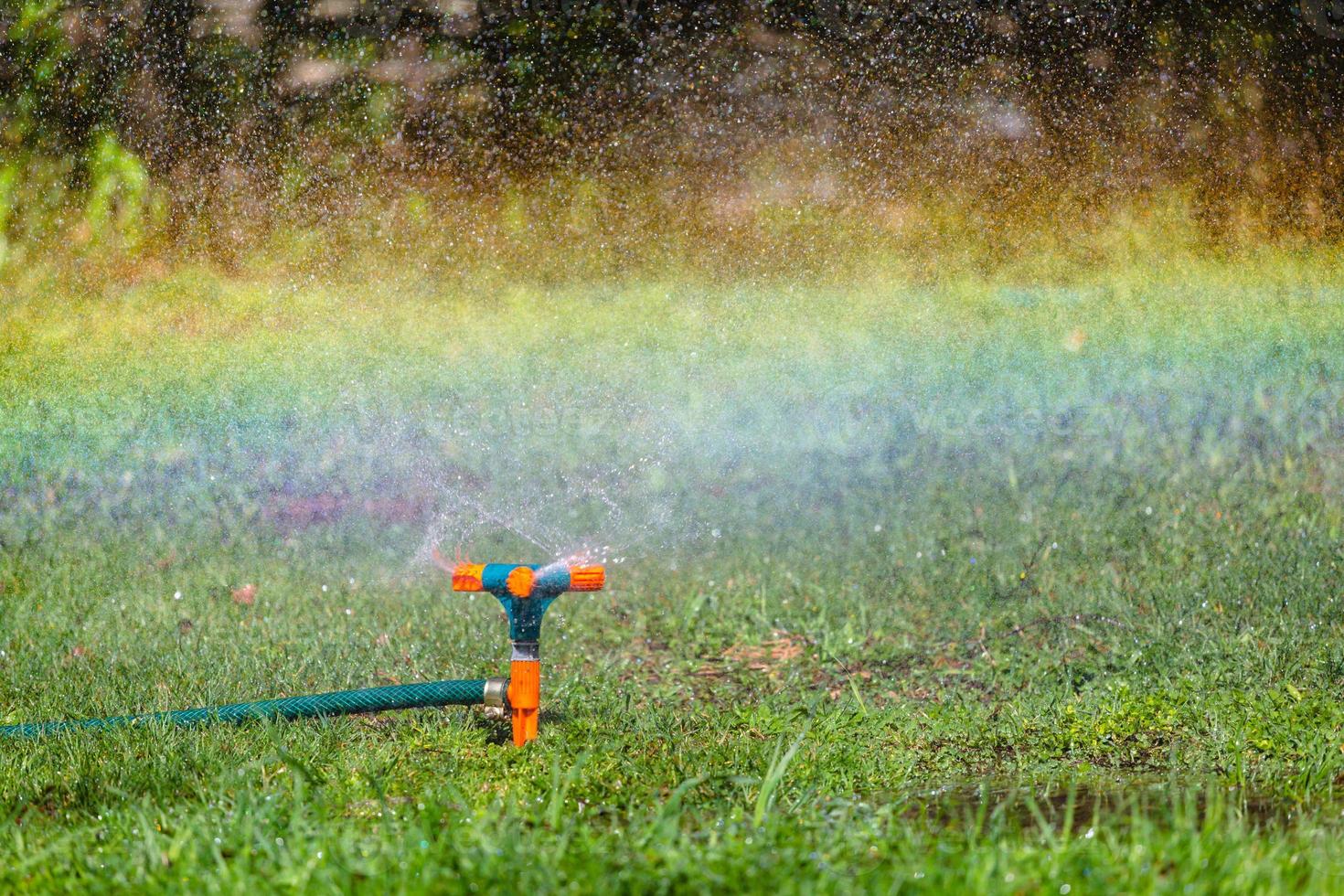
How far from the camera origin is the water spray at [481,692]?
280 centimetres

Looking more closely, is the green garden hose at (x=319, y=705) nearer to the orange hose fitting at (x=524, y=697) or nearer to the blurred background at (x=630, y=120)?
the orange hose fitting at (x=524, y=697)

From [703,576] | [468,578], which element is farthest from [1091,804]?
[703,576]

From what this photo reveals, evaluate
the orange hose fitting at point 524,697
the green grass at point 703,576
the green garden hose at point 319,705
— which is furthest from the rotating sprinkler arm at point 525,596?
the green garden hose at point 319,705

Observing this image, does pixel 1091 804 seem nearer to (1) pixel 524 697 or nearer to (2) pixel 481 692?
(1) pixel 524 697

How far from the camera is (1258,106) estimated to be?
237 inches

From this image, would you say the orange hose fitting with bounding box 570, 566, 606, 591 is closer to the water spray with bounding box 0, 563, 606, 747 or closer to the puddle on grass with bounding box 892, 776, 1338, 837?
the water spray with bounding box 0, 563, 606, 747

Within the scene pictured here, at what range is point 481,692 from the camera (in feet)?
10.0

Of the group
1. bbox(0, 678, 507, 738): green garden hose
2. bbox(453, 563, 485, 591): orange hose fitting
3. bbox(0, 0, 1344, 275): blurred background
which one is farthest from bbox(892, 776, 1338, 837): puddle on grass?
bbox(0, 0, 1344, 275): blurred background

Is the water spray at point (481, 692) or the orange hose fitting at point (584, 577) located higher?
the orange hose fitting at point (584, 577)

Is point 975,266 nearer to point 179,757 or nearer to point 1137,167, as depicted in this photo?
point 1137,167

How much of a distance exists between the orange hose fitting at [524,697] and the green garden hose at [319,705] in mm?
197

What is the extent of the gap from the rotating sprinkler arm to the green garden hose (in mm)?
209

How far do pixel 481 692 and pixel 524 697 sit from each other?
0.78 ft

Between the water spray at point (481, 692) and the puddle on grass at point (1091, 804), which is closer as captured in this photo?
the puddle on grass at point (1091, 804)
